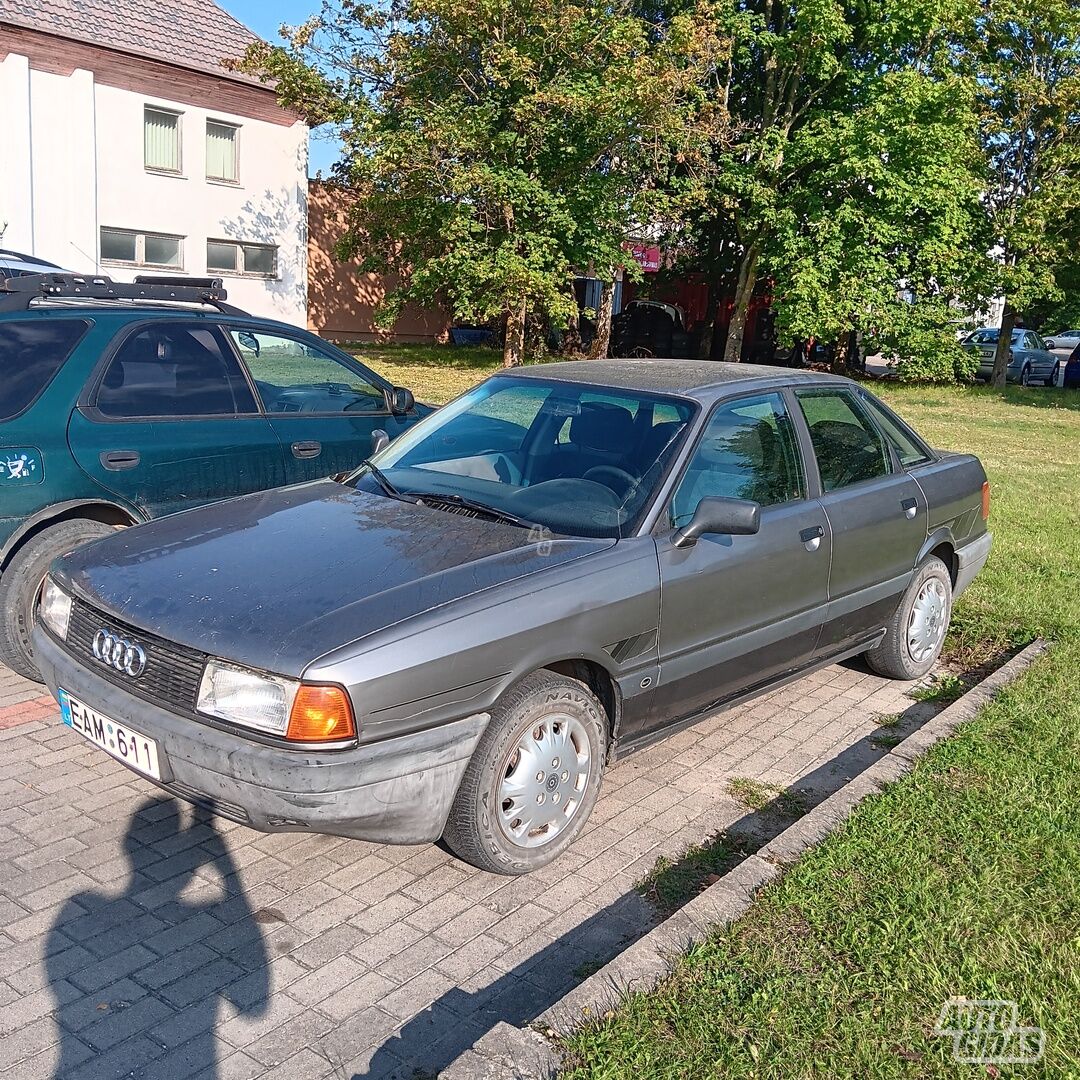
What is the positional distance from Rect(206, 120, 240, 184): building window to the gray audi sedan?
73.3 feet

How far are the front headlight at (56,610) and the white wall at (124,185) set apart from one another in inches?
764

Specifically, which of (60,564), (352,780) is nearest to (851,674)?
(352,780)

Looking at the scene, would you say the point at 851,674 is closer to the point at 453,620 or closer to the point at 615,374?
the point at 615,374

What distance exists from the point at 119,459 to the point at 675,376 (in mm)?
2749

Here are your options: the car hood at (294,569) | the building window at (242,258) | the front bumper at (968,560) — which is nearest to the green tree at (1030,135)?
the building window at (242,258)

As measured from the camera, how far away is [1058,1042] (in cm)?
284

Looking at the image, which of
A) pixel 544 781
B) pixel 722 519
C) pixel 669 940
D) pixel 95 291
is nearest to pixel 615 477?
pixel 722 519

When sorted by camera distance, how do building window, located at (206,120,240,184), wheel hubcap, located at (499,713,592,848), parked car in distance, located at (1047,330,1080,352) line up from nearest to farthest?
1. wheel hubcap, located at (499,713,592,848)
2. building window, located at (206,120,240,184)
3. parked car in distance, located at (1047,330,1080,352)

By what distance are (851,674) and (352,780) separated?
3.77 metres

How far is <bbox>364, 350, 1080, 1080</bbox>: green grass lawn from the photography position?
2760 millimetres

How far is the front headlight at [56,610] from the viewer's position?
12.9 ft

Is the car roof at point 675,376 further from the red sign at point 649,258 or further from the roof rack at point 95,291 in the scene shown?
the red sign at point 649,258

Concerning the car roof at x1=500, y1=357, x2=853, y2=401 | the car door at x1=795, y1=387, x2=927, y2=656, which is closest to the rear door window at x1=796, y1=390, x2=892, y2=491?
the car door at x1=795, y1=387, x2=927, y2=656

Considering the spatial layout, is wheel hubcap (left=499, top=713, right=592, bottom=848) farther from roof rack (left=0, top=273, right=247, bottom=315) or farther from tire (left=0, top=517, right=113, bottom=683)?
roof rack (left=0, top=273, right=247, bottom=315)
